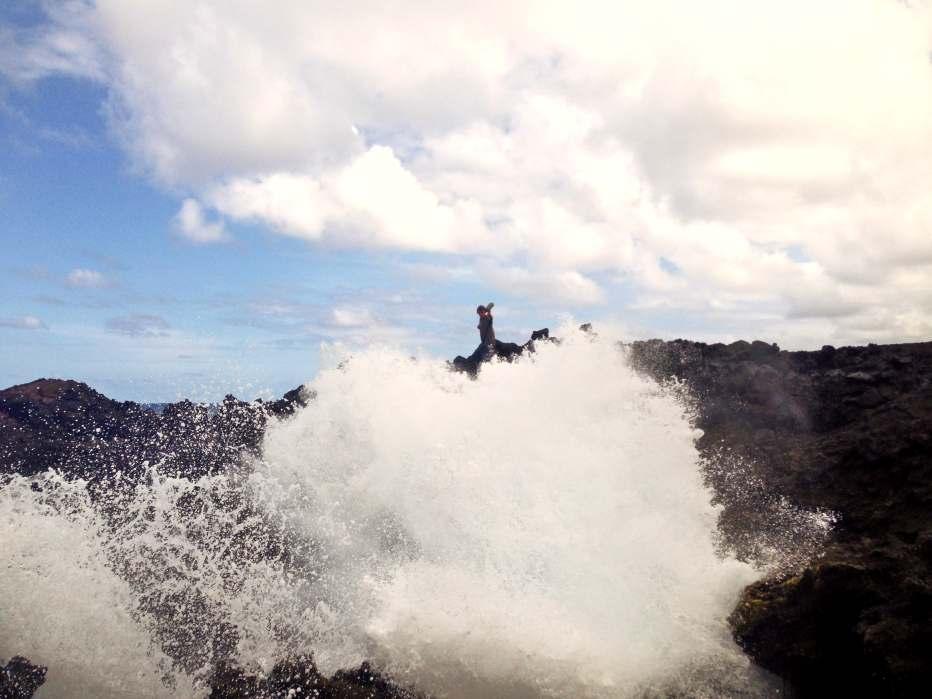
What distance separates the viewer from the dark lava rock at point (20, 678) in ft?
20.7

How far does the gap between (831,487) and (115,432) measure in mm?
22411

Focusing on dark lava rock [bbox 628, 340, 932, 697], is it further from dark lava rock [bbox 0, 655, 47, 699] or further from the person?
dark lava rock [bbox 0, 655, 47, 699]

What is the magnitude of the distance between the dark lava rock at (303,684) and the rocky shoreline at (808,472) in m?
0.02

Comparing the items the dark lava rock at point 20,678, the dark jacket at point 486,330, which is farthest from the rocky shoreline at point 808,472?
the dark lava rock at point 20,678

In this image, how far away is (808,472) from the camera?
9609 millimetres

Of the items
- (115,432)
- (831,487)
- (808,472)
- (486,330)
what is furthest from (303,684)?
(115,432)

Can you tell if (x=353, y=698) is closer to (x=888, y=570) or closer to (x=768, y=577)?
(x=768, y=577)

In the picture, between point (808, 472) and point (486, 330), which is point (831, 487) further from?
point (486, 330)

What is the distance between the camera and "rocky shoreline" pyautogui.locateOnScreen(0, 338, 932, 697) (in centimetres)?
579

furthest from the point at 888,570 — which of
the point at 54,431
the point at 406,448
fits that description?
the point at 54,431

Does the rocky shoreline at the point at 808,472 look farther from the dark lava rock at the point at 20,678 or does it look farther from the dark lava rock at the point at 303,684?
the dark lava rock at the point at 20,678

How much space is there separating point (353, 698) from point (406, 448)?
15.0 feet

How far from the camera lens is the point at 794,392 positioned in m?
12.8

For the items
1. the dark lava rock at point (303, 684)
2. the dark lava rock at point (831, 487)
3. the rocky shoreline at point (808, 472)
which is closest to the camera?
the dark lava rock at point (831, 487)
